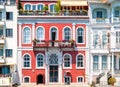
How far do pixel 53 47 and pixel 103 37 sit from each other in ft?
21.5

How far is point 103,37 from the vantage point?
209ft

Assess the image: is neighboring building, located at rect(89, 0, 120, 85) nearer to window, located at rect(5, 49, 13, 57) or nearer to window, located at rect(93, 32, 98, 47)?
window, located at rect(93, 32, 98, 47)

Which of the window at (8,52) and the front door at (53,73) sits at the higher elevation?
the window at (8,52)

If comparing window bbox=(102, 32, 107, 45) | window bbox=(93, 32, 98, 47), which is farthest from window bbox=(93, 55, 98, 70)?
window bbox=(102, 32, 107, 45)

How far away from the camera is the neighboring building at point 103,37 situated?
6319 centimetres

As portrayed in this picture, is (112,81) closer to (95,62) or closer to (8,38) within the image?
(95,62)

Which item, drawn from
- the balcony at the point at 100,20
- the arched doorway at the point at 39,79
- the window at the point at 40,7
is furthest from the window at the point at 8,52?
the balcony at the point at 100,20

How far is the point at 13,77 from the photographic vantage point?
2432 inches

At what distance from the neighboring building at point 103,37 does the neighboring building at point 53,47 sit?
90cm

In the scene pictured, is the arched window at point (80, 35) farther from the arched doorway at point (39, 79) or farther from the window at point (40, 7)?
the arched doorway at point (39, 79)

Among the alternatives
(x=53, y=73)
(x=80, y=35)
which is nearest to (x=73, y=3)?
(x=80, y=35)

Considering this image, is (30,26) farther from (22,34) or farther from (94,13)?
(94,13)

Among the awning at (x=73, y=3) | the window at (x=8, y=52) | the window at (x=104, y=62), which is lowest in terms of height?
the window at (x=104, y=62)

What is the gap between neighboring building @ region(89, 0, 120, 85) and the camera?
63188mm
